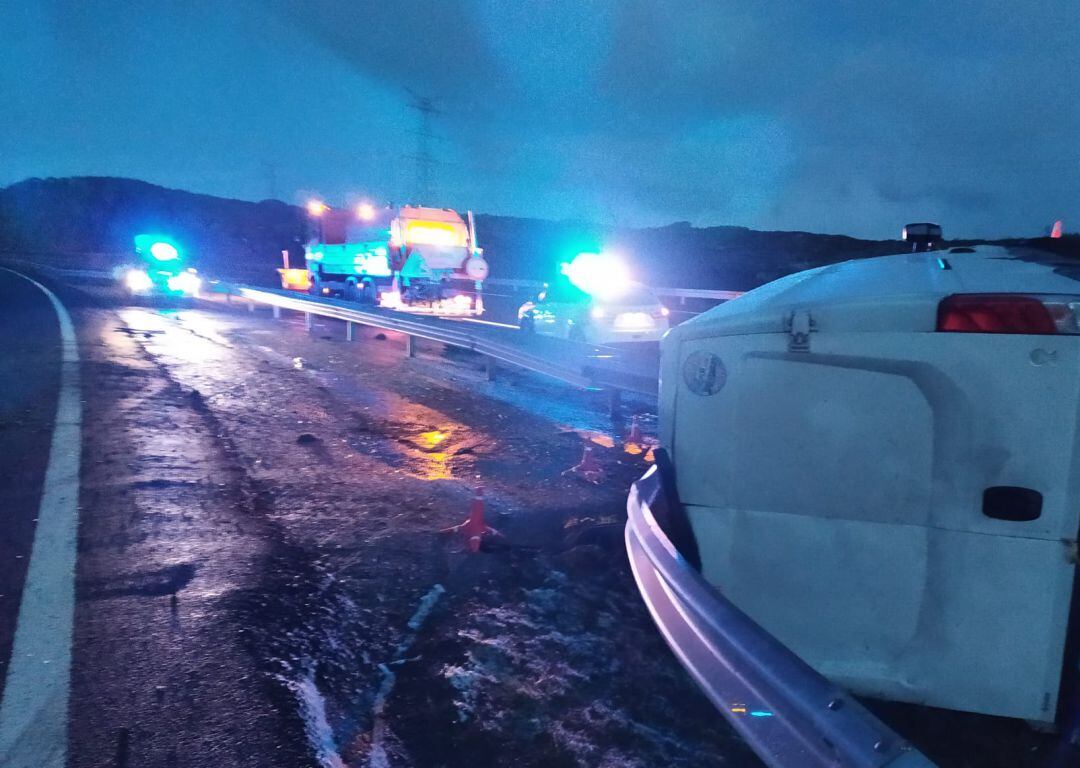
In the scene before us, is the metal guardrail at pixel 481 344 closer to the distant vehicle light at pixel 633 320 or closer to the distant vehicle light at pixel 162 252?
the distant vehicle light at pixel 633 320

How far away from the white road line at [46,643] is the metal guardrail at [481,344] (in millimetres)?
5366

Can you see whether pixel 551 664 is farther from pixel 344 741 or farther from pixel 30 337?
pixel 30 337

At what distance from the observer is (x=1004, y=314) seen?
2521 millimetres

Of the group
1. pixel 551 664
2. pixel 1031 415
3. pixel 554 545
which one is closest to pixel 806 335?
pixel 1031 415

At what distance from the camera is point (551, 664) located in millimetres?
3895

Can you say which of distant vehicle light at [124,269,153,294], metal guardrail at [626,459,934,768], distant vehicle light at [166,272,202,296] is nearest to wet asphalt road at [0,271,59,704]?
metal guardrail at [626,459,934,768]

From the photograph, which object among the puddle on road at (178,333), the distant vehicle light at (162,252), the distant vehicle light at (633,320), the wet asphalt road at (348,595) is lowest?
the wet asphalt road at (348,595)

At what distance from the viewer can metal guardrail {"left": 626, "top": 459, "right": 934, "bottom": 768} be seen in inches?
70.3

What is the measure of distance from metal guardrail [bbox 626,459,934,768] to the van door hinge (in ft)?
2.92

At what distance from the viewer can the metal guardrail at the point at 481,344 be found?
9.01 metres

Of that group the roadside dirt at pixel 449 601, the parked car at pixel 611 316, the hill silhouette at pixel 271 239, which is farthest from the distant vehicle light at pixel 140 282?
the roadside dirt at pixel 449 601

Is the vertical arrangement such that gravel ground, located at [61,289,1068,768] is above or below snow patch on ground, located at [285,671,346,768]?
above

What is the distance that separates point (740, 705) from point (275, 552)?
3.96m

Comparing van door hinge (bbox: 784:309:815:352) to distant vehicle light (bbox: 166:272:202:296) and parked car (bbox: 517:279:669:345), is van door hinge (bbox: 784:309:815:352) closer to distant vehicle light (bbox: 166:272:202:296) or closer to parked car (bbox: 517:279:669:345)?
parked car (bbox: 517:279:669:345)
